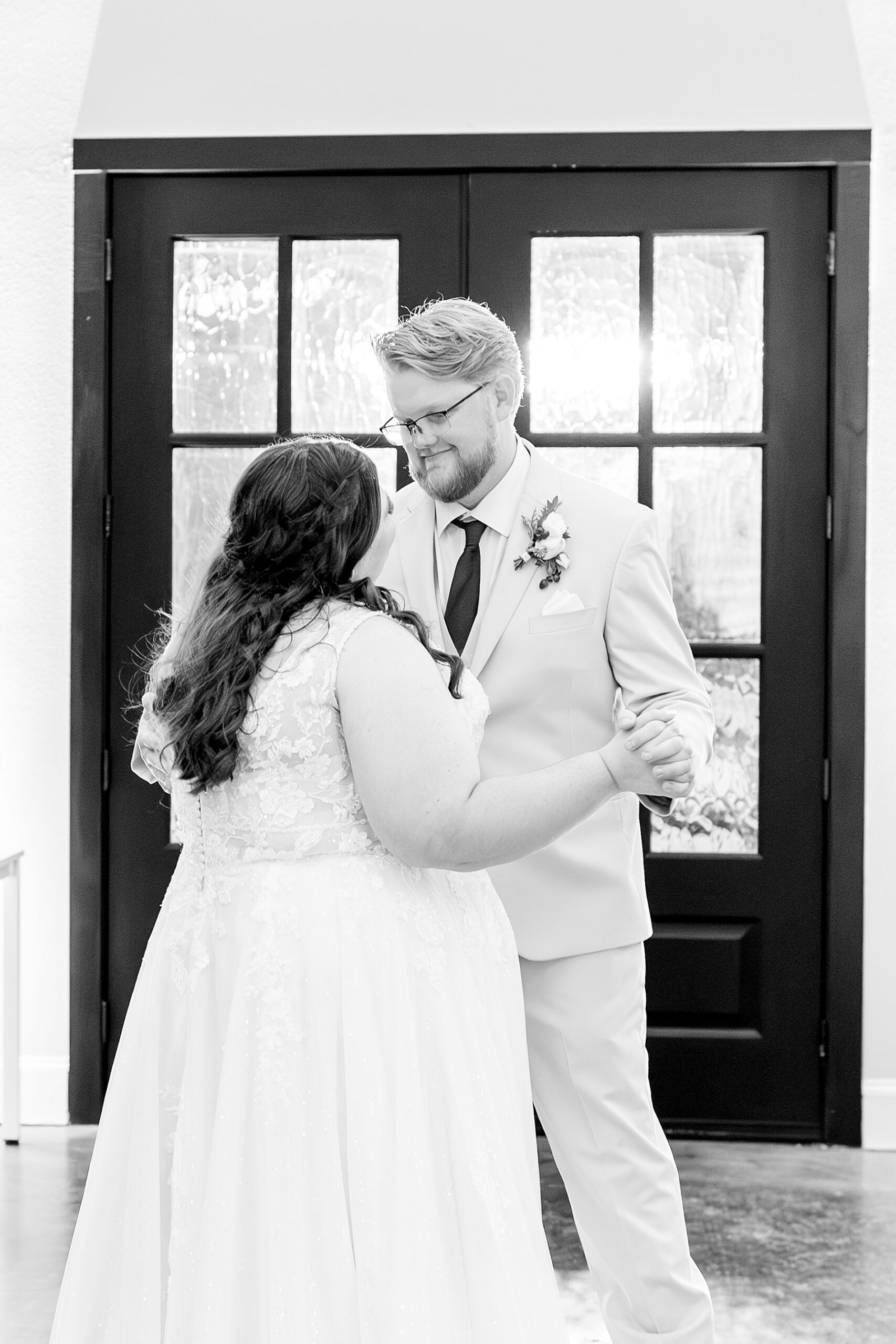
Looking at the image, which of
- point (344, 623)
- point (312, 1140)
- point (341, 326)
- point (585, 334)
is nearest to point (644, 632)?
point (344, 623)

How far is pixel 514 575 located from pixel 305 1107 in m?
0.96

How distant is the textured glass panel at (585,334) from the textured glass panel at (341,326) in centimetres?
39

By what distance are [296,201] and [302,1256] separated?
2.80 metres

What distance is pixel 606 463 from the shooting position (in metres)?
3.59

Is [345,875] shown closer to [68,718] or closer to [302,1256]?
[302,1256]

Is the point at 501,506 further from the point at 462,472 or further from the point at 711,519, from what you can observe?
the point at 711,519

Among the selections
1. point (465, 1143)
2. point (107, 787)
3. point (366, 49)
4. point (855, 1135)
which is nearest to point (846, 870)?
point (855, 1135)

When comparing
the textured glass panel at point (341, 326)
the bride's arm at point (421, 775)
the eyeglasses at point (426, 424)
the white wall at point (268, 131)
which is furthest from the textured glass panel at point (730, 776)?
the bride's arm at point (421, 775)

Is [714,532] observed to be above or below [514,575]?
above

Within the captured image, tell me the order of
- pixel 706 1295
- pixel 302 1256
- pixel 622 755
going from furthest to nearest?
pixel 706 1295 < pixel 622 755 < pixel 302 1256

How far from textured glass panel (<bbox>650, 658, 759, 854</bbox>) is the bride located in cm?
199

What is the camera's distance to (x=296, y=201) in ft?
11.7

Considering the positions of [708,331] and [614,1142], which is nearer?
[614,1142]

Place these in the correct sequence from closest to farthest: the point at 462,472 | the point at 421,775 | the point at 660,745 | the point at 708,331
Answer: the point at 421,775 → the point at 660,745 → the point at 462,472 → the point at 708,331
